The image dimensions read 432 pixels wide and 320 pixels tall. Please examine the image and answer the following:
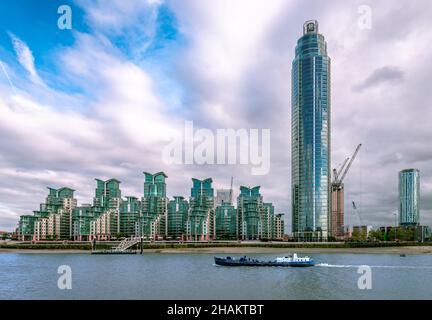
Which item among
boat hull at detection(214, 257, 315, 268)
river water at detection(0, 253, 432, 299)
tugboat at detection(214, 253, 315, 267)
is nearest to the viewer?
river water at detection(0, 253, 432, 299)

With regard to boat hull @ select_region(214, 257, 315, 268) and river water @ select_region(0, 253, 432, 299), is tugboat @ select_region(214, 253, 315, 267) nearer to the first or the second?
boat hull @ select_region(214, 257, 315, 268)

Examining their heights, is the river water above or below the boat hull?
above

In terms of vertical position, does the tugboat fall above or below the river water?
below

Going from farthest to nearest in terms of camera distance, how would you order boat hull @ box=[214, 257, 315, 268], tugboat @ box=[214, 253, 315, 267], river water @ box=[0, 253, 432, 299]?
tugboat @ box=[214, 253, 315, 267] → boat hull @ box=[214, 257, 315, 268] → river water @ box=[0, 253, 432, 299]

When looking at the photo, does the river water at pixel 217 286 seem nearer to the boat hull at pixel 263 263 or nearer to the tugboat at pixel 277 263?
the boat hull at pixel 263 263

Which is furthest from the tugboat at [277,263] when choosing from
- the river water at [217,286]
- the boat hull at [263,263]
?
the river water at [217,286]

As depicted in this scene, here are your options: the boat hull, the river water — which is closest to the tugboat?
the boat hull

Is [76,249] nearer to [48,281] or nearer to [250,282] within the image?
[48,281]

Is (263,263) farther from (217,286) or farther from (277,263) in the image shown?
(217,286)

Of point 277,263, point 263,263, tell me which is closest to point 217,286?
point 263,263

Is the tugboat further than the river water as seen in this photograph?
Yes
